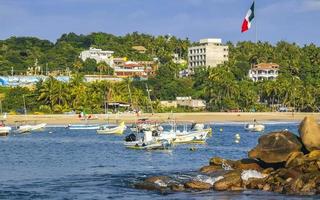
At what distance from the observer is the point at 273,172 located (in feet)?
132

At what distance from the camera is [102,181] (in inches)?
1752

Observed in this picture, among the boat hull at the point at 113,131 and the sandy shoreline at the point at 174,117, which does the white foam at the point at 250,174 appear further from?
the sandy shoreline at the point at 174,117

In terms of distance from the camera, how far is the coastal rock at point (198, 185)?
39.4 metres

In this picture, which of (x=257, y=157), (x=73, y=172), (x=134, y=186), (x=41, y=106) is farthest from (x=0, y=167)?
(x=41, y=106)

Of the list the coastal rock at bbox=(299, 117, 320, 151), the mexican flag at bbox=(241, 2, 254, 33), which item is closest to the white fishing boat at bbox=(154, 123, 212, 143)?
the mexican flag at bbox=(241, 2, 254, 33)

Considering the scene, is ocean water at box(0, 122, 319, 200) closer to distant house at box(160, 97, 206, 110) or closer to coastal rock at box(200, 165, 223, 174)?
coastal rock at box(200, 165, 223, 174)

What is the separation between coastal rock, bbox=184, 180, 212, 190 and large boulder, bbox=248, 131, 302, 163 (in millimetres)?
4117

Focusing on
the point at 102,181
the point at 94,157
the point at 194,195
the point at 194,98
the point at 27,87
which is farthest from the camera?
the point at 194,98

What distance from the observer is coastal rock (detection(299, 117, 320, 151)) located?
41.3m

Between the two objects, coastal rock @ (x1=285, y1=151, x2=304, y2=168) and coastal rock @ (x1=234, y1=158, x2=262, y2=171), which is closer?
coastal rock @ (x1=285, y1=151, x2=304, y2=168)

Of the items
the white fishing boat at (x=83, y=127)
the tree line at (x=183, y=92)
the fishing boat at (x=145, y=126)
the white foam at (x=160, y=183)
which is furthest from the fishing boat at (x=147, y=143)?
the tree line at (x=183, y=92)

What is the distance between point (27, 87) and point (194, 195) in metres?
134

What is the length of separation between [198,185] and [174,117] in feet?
316

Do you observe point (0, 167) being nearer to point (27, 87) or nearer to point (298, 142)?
point (298, 142)
